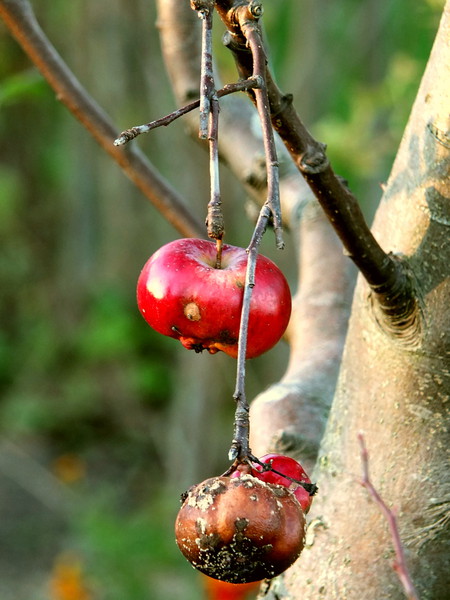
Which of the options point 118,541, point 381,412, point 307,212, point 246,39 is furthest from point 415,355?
point 118,541

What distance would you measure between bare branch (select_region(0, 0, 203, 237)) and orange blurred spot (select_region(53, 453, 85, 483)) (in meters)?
4.05

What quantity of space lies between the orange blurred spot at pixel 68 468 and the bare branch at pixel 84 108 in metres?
4.05

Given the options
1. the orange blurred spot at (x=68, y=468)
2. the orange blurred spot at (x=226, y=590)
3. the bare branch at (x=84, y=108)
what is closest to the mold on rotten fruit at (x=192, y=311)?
the bare branch at (x=84, y=108)

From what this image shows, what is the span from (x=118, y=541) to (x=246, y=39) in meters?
3.35

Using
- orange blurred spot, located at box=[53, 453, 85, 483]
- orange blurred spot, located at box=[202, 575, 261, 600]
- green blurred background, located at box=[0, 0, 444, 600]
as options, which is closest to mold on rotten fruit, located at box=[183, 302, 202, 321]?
green blurred background, located at box=[0, 0, 444, 600]

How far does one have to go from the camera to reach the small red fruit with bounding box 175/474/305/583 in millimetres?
641

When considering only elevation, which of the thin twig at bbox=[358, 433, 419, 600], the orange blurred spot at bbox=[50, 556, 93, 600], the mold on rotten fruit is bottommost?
the thin twig at bbox=[358, 433, 419, 600]

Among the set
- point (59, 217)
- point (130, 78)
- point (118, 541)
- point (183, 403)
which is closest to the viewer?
point (118, 541)

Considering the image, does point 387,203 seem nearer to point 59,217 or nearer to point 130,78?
point 130,78

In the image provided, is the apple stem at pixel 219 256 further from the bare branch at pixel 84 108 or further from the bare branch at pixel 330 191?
the bare branch at pixel 84 108

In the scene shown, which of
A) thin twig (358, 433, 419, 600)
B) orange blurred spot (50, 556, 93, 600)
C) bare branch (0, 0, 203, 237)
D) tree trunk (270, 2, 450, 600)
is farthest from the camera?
orange blurred spot (50, 556, 93, 600)

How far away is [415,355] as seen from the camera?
0.98 metres

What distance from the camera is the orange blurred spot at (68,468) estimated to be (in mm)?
5384

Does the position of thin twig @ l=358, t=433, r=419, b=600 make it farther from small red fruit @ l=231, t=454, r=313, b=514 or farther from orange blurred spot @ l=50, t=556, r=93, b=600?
orange blurred spot @ l=50, t=556, r=93, b=600
